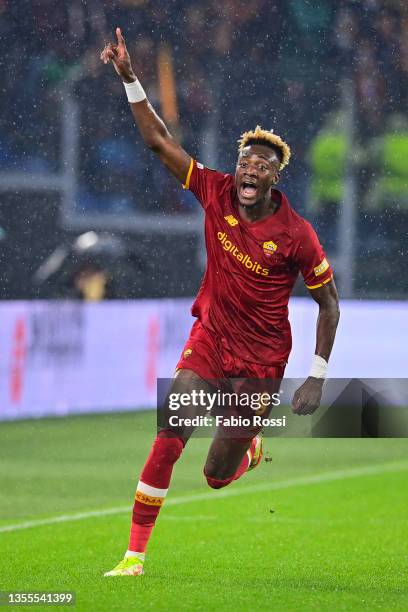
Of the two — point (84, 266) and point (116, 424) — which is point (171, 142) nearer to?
point (116, 424)

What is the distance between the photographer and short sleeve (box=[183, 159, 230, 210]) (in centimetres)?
599

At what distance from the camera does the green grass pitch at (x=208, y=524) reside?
535 cm

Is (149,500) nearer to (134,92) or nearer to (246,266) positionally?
(246,266)

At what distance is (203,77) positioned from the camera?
15.3 metres

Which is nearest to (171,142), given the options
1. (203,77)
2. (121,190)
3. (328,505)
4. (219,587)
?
(219,587)

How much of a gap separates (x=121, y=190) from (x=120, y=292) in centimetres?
115

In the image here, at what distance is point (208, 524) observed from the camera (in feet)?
25.0

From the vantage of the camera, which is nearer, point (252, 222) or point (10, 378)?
point (252, 222)

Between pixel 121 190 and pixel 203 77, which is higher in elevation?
pixel 203 77

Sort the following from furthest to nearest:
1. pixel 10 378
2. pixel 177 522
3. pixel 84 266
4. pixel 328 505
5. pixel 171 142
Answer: pixel 84 266
pixel 10 378
pixel 328 505
pixel 177 522
pixel 171 142

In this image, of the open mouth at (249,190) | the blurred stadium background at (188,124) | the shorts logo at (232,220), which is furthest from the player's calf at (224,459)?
the blurred stadium background at (188,124)

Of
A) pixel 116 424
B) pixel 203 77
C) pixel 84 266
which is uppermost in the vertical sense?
pixel 203 77

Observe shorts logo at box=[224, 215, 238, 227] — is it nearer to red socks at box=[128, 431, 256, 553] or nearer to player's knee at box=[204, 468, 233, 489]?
red socks at box=[128, 431, 256, 553]

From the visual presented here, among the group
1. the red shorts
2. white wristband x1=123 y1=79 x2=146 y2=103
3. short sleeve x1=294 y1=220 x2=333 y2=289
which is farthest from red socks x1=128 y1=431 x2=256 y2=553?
white wristband x1=123 y1=79 x2=146 y2=103
